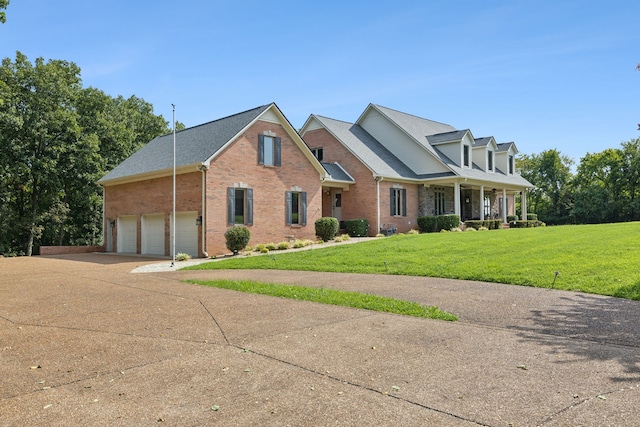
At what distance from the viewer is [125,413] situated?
405 cm

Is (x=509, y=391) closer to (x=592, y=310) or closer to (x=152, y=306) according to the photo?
(x=592, y=310)

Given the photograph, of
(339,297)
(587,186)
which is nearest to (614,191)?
(587,186)

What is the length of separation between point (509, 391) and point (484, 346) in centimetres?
158

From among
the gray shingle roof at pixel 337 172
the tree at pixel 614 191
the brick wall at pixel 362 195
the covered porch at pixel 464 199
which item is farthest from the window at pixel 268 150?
the tree at pixel 614 191

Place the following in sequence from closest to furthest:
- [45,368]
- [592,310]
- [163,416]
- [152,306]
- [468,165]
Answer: [163,416] → [45,368] → [592,310] → [152,306] → [468,165]

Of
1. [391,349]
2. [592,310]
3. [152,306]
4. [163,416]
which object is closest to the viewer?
[163,416]

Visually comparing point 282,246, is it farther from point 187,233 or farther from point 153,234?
point 153,234

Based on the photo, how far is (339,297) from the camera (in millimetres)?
9516

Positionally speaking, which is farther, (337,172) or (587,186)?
(587,186)

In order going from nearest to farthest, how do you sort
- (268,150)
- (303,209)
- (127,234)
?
(268,150), (303,209), (127,234)

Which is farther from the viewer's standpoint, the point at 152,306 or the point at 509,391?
the point at 152,306

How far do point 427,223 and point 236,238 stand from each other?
13.1 meters

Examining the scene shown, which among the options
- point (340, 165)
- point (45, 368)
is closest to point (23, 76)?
point (340, 165)

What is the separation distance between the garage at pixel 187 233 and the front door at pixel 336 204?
10682 millimetres
